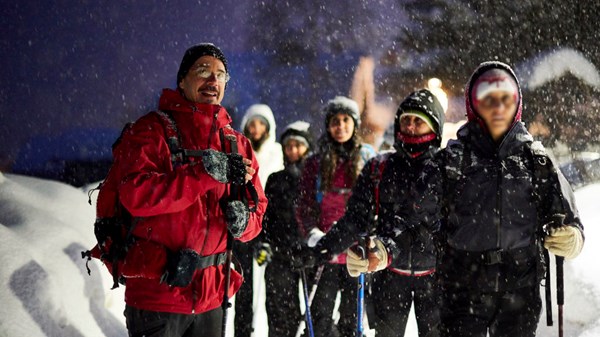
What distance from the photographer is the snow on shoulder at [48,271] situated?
13.8 ft

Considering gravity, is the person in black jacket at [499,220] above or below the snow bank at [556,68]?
below

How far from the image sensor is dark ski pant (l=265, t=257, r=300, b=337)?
18.1ft

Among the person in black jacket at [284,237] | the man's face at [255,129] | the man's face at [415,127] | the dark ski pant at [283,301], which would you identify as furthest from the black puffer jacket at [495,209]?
the man's face at [255,129]

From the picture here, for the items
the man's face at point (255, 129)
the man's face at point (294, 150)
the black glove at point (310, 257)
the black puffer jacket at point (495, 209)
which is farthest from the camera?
the man's face at point (255, 129)

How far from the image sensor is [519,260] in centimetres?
272

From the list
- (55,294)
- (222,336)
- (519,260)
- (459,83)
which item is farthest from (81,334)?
(459,83)

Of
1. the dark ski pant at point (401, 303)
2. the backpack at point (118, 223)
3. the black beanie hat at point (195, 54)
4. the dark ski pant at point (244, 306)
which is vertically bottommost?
the dark ski pant at point (244, 306)

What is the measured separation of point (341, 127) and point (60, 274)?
9.84ft

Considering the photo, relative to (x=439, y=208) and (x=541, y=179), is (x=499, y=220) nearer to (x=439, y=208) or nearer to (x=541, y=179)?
(x=541, y=179)

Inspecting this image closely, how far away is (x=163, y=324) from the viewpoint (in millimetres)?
2623

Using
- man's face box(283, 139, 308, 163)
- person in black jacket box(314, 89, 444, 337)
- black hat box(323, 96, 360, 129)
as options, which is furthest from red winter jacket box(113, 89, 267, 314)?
man's face box(283, 139, 308, 163)

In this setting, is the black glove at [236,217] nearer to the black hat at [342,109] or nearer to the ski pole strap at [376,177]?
the ski pole strap at [376,177]

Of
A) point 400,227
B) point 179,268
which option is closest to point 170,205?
point 179,268

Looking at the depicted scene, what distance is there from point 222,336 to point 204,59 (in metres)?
1.57
